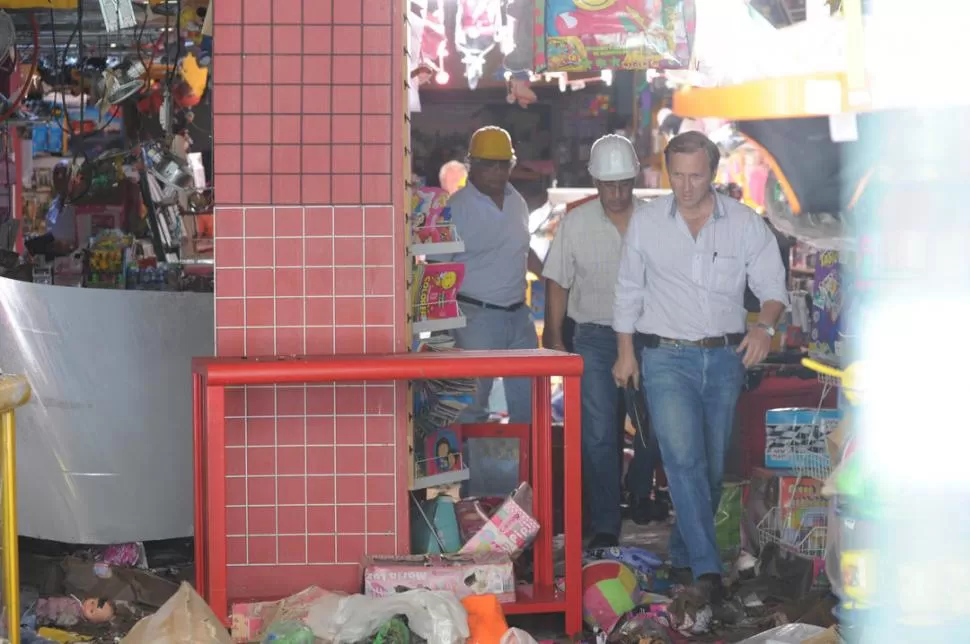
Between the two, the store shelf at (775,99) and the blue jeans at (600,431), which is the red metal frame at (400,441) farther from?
the store shelf at (775,99)

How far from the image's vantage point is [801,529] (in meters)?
6.25

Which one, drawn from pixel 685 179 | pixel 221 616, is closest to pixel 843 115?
pixel 685 179

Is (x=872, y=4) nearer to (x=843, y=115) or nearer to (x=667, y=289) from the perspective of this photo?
(x=843, y=115)

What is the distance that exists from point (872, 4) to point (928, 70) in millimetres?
318

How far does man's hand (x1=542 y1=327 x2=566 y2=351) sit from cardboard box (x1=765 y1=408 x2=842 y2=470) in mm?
1460

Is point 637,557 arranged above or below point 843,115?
below

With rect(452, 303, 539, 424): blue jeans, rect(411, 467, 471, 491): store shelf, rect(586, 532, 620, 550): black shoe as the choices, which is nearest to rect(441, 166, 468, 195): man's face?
rect(452, 303, 539, 424): blue jeans

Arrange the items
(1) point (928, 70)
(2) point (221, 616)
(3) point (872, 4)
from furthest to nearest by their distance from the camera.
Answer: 1. (2) point (221, 616)
2. (3) point (872, 4)
3. (1) point (928, 70)

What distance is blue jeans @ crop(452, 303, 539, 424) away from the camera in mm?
7809

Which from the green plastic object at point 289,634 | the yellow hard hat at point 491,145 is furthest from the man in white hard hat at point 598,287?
the green plastic object at point 289,634

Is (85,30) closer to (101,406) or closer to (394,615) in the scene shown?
(101,406)

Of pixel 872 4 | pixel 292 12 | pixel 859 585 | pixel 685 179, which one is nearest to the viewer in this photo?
pixel 872 4

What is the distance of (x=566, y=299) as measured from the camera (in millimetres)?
7750

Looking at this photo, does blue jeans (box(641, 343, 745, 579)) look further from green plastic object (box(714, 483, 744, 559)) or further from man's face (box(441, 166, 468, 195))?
man's face (box(441, 166, 468, 195))
